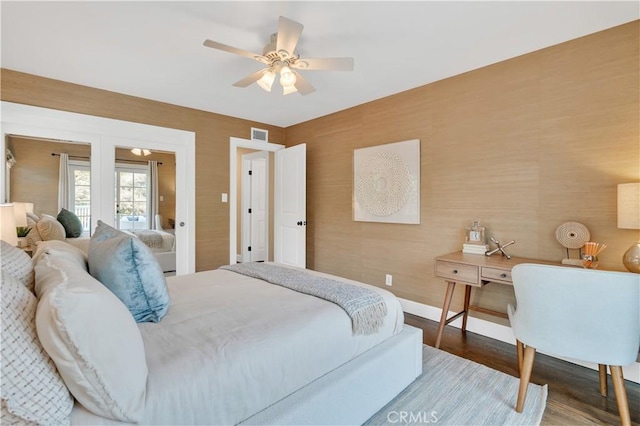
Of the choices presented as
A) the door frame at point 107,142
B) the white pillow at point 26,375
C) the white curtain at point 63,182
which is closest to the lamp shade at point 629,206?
the white pillow at point 26,375

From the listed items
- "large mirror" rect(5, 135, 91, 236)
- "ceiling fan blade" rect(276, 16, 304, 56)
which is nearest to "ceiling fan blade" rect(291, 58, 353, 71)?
"ceiling fan blade" rect(276, 16, 304, 56)

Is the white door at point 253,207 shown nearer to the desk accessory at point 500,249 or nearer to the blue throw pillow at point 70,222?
the blue throw pillow at point 70,222

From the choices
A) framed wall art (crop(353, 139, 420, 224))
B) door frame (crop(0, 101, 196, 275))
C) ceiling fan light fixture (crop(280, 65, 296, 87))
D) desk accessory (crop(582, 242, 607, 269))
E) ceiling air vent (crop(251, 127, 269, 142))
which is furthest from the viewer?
ceiling air vent (crop(251, 127, 269, 142))

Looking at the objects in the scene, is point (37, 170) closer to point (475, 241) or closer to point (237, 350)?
point (237, 350)

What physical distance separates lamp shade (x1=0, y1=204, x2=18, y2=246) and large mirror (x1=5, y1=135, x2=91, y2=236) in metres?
1.10

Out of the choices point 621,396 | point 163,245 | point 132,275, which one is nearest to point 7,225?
point 132,275

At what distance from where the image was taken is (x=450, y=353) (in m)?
2.45

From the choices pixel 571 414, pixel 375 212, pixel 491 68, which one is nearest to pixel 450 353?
pixel 571 414

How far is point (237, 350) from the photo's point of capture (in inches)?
47.4

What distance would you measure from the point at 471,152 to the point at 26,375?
3.17 m

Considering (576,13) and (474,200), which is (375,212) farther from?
(576,13)

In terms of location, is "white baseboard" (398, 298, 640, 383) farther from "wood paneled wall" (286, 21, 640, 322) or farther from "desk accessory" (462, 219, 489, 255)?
"desk accessory" (462, 219, 489, 255)

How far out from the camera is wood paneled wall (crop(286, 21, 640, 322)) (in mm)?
2131

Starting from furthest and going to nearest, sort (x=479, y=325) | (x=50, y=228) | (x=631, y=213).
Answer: (x=50, y=228)
(x=479, y=325)
(x=631, y=213)
